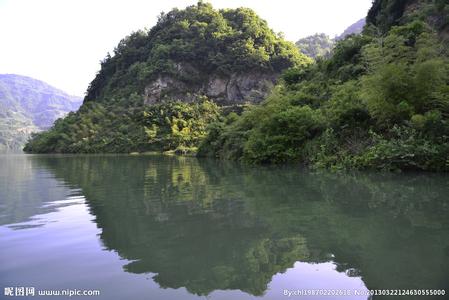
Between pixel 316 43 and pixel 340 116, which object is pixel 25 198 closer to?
pixel 340 116

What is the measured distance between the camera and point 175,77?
88.0 meters

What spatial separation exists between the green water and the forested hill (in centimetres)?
5096

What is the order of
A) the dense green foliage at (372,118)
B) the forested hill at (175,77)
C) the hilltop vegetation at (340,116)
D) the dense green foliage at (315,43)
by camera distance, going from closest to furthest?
the dense green foliage at (372,118) → the hilltop vegetation at (340,116) → the forested hill at (175,77) → the dense green foliage at (315,43)

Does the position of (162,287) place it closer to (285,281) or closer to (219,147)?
(285,281)

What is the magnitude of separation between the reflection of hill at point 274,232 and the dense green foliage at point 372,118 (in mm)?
4027

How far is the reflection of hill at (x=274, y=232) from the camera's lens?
5023 millimetres

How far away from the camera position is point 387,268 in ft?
16.4

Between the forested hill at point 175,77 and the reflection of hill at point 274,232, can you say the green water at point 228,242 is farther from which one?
the forested hill at point 175,77

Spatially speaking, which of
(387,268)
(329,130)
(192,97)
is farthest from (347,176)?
(192,97)

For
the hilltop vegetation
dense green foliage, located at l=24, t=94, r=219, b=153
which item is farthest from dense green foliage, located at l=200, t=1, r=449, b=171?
dense green foliage, located at l=24, t=94, r=219, b=153

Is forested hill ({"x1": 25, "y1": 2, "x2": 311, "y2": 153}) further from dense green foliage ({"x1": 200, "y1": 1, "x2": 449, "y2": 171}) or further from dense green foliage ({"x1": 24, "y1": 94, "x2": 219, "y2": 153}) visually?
dense green foliage ({"x1": 200, "y1": 1, "x2": 449, "y2": 171})

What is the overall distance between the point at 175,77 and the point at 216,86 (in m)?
8.74

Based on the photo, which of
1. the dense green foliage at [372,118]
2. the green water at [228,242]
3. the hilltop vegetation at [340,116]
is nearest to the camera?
the green water at [228,242]

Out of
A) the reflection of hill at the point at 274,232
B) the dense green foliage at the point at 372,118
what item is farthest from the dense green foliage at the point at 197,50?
the reflection of hill at the point at 274,232
